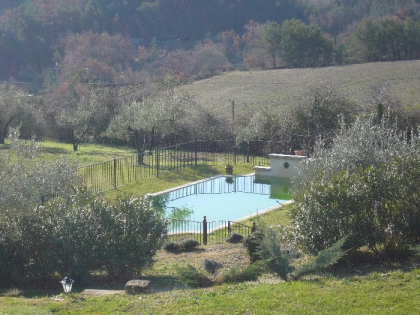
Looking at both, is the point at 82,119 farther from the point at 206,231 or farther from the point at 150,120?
the point at 206,231

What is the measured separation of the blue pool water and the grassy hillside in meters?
12.5

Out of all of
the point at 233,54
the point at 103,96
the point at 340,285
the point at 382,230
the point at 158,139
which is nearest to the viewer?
the point at 340,285

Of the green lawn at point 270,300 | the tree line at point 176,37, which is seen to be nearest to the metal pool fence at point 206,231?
the green lawn at point 270,300

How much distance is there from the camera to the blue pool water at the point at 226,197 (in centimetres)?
1930

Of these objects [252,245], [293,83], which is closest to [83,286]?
[252,245]

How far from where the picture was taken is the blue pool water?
63.3 ft

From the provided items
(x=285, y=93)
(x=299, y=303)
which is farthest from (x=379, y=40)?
(x=299, y=303)

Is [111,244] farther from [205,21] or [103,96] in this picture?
[205,21]

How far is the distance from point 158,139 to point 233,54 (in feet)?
137

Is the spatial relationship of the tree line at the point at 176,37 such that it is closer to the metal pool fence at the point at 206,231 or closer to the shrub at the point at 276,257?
the metal pool fence at the point at 206,231

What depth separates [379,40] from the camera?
49719 millimetres

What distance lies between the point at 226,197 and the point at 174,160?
477 cm

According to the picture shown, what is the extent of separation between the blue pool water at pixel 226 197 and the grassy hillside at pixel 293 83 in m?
12.5

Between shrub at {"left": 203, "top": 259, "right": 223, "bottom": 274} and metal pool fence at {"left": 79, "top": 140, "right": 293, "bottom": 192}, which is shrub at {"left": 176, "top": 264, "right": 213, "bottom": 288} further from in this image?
metal pool fence at {"left": 79, "top": 140, "right": 293, "bottom": 192}
